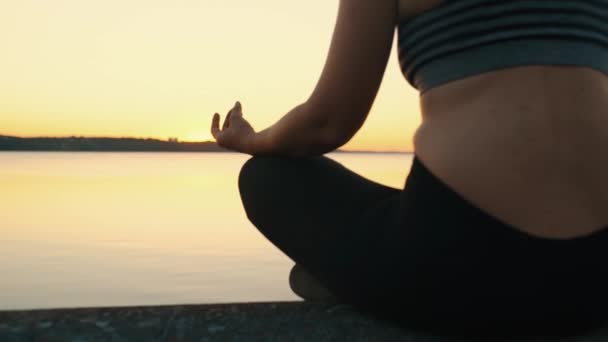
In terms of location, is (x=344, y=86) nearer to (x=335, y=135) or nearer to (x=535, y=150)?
(x=335, y=135)

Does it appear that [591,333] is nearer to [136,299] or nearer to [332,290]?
[332,290]

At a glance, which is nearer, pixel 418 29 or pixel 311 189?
pixel 418 29

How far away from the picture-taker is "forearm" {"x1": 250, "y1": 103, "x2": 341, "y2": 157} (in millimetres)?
1741

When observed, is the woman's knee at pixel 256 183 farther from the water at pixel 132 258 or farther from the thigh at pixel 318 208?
the water at pixel 132 258

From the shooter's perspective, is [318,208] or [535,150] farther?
[318,208]

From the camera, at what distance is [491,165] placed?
1404mm

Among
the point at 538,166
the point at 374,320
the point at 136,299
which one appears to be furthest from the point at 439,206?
the point at 136,299

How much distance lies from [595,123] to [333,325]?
81 centimetres

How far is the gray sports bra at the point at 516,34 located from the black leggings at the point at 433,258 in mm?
261

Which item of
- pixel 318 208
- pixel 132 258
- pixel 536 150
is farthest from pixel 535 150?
pixel 132 258

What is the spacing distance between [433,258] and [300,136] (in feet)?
1.71

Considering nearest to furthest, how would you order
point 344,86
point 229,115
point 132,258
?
point 344,86 → point 229,115 → point 132,258

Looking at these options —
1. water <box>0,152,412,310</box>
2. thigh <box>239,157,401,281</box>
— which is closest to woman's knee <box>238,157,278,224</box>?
thigh <box>239,157,401,281</box>

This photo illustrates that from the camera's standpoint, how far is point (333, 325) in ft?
5.74
